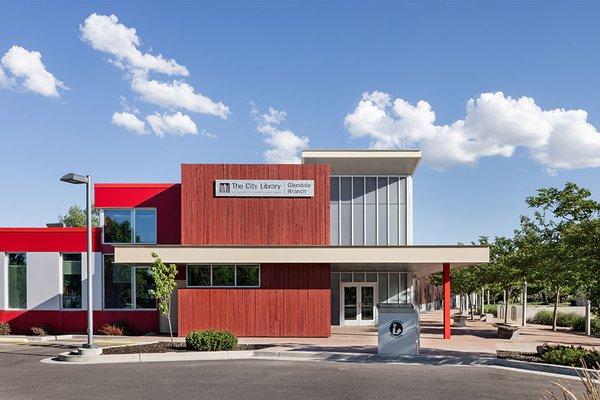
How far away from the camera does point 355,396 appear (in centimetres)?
1290

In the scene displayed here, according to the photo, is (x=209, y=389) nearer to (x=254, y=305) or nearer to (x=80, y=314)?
(x=254, y=305)

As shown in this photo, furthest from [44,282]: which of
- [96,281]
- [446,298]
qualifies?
[446,298]

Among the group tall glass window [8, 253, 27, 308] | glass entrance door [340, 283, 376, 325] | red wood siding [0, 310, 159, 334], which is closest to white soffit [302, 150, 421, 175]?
glass entrance door [340, 283, 376, 325]

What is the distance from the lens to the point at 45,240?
2819 cm

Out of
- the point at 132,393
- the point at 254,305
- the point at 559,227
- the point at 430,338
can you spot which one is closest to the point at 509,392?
the point at 132,393

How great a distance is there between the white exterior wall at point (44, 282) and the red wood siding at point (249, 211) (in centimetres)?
733

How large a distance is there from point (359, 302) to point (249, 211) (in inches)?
419

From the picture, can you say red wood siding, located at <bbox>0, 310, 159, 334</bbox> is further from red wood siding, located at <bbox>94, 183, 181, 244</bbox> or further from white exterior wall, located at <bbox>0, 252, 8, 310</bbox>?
red wood siding, located at <bbox>94, 183, 181, 244</bbox>

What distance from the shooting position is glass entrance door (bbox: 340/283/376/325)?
109ft

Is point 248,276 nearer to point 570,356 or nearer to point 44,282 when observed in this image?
point 44,282

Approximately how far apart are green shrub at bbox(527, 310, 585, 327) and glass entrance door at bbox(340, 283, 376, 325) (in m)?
12.3

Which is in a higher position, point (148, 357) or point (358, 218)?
point (358, 218)

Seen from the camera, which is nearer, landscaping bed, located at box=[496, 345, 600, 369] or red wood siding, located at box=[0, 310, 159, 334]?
landscaping bed, located at box=[496, 345, 600, 369]

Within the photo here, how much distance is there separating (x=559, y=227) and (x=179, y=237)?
18924 millimetres
